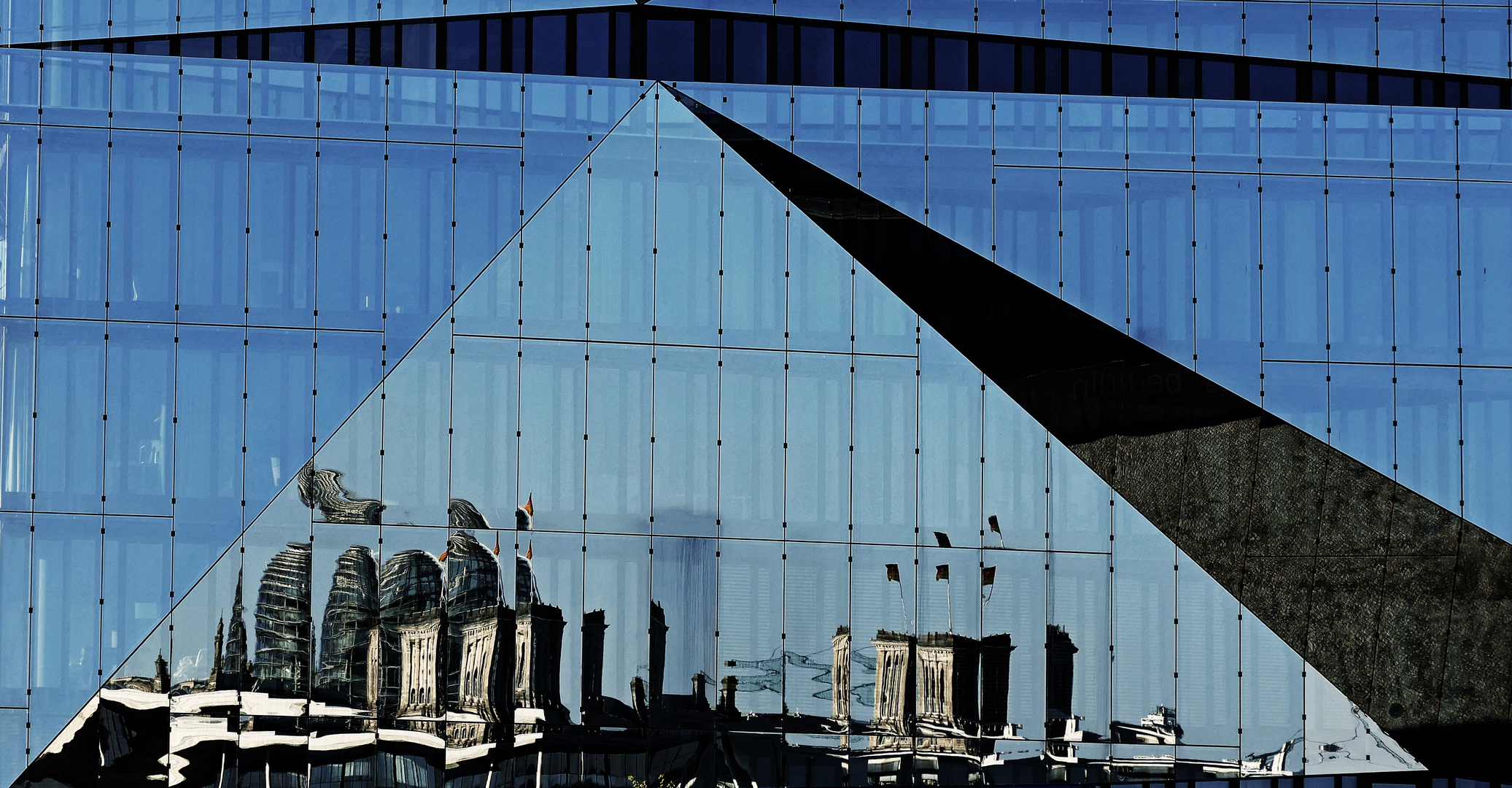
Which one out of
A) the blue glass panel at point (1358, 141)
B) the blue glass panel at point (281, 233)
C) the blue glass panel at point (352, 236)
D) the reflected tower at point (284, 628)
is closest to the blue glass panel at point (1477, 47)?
the blue glass panel at point (1358, 141)

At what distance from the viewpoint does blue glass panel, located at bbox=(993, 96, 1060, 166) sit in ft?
58.7

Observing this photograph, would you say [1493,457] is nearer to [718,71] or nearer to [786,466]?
[786,466]

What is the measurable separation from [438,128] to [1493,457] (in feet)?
49.6

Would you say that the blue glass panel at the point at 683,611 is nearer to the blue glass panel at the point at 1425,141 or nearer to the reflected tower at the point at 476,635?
the reflected tower at the point at 476,635

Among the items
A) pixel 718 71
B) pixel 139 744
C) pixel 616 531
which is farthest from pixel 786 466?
pixel 139 744

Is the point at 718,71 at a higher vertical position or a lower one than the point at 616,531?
higher

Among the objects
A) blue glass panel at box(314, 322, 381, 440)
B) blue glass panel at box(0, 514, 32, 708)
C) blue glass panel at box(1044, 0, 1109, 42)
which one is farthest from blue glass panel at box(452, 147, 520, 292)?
blue glass panel at box(1044, 0, 1109, 42)

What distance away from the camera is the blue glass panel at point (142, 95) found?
56.0ft

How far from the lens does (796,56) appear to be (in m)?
18.0

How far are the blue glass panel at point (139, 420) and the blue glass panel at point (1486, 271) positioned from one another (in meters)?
17.5

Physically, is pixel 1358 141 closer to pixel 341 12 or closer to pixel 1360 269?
pixel 1360 269

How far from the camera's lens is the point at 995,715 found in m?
17.2

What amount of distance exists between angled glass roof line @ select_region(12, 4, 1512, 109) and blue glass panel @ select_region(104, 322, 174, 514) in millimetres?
3977

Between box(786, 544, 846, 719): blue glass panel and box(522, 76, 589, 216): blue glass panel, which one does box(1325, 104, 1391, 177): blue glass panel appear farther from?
box(522, 76, 589, 216): blue glass panel
